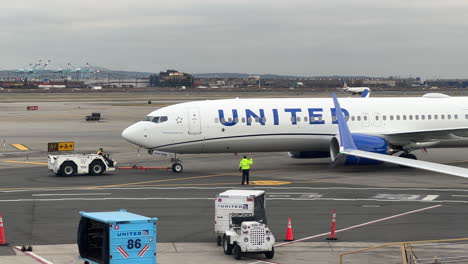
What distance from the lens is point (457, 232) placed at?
28.3m

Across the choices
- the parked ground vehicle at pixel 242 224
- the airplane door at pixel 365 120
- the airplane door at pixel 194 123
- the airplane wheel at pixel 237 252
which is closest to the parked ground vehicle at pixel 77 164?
the airplane door at pixel 194 123

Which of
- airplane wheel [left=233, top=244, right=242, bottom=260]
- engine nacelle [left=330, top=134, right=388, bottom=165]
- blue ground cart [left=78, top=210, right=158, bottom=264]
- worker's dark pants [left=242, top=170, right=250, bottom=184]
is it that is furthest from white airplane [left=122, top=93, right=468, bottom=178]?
blue ground cart [left=78, top=210, right=158, bottom=264]

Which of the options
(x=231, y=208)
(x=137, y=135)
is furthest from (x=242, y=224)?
(x=137, y=135)

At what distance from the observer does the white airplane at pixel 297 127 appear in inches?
1809

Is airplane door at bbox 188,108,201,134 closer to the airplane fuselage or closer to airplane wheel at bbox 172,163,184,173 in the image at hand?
the airplane fuselage

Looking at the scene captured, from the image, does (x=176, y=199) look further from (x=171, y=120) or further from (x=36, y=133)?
(x=36, y=133)

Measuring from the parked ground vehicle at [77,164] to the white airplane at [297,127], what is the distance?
2.16 metres

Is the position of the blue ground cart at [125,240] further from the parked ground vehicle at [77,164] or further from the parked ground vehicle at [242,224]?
the parked ground vehicle at [77,164]

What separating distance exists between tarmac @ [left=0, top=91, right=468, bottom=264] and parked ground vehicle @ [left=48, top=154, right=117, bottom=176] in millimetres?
691

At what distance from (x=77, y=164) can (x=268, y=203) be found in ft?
48.4

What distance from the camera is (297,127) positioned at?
1854 inches

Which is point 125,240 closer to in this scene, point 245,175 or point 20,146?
point 245,175

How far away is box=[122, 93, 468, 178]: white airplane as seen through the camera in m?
45.9

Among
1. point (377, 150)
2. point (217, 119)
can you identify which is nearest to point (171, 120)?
point (217, 119)
